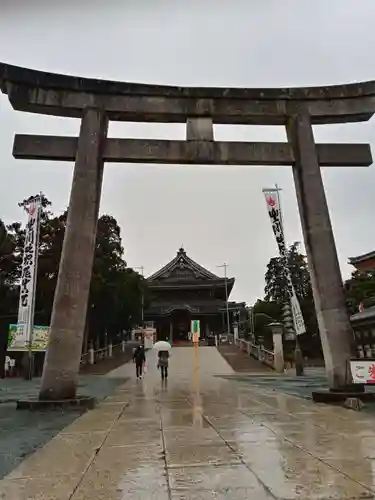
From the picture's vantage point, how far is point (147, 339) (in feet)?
159

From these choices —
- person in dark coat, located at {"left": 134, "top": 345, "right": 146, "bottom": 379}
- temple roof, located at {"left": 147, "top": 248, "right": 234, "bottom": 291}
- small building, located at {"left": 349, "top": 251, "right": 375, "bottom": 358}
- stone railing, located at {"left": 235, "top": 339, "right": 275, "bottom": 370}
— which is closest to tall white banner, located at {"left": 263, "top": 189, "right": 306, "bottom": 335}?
small building, located at {"left": 349, "top": 251, "right": 375, "bottom": 358}

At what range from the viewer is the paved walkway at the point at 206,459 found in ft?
12.8

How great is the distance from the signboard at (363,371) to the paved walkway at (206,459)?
1.61 metres

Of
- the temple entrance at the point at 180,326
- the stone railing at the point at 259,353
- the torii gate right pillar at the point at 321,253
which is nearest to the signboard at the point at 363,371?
the torii gate right pillar at the point at 321,253

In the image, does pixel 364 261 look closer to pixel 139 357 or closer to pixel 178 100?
pixel 139 357

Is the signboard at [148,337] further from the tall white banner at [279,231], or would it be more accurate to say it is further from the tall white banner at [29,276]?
the tall white banner at [29,276]

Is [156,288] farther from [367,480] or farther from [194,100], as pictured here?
[367,480]

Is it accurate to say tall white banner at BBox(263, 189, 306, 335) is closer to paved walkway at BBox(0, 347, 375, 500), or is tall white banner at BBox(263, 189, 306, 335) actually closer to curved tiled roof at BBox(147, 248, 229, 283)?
paved walkway at BBox(0, 347, 375, 500)

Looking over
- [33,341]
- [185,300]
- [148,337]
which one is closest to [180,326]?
[185,300]

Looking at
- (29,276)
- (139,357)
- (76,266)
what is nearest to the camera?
(76,266)

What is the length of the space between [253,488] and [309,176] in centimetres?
938

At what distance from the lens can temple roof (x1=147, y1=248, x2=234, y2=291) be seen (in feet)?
189

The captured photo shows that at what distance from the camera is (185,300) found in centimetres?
5747

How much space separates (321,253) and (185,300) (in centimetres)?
4652
